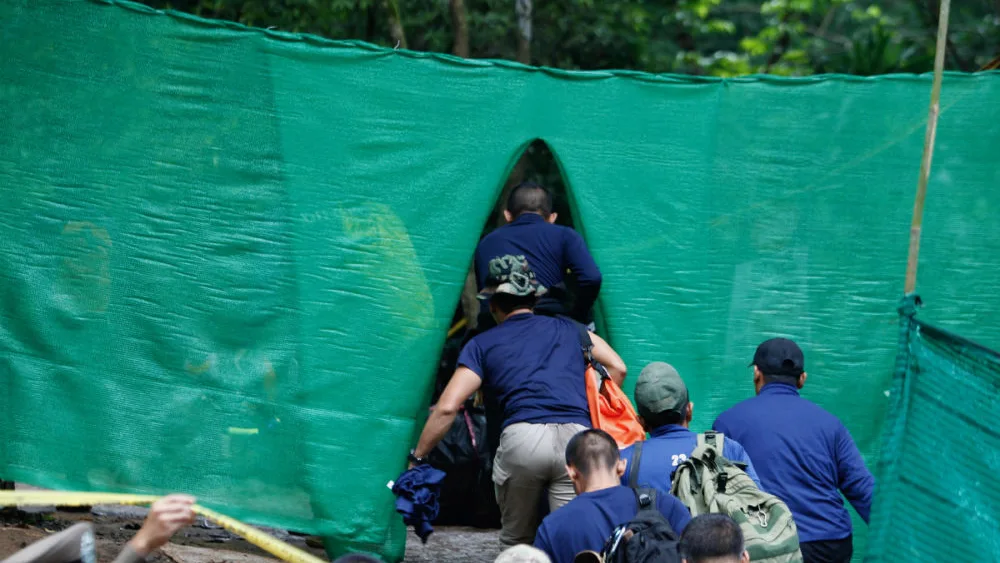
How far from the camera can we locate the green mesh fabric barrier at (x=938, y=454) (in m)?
3.58

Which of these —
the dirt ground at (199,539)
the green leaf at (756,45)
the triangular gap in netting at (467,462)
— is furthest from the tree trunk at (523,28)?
the green leaf at (756,45)

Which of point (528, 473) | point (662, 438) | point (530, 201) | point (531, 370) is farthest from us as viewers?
point (530, 201)

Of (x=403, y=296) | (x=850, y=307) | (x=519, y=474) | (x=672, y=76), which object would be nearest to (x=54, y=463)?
(x=403, y=296)

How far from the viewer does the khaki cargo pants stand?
4637 millimetres

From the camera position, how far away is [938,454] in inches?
144

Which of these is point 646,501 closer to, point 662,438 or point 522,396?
point 662,438

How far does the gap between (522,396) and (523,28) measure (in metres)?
4.46

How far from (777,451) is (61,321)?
3191 mm

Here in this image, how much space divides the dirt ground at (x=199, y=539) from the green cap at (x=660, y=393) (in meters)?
2.10

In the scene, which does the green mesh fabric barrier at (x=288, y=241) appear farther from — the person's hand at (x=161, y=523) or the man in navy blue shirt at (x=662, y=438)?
the person's hand at (x=161, y=523)

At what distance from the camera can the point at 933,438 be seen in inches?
145

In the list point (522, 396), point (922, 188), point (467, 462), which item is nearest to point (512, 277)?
point (522, 396)

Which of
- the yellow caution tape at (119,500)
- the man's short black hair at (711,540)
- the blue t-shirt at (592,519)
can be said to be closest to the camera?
the yellow caution tape at (119,500)

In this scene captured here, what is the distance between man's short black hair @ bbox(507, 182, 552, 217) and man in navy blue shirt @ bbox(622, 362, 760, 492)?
1.39 m
